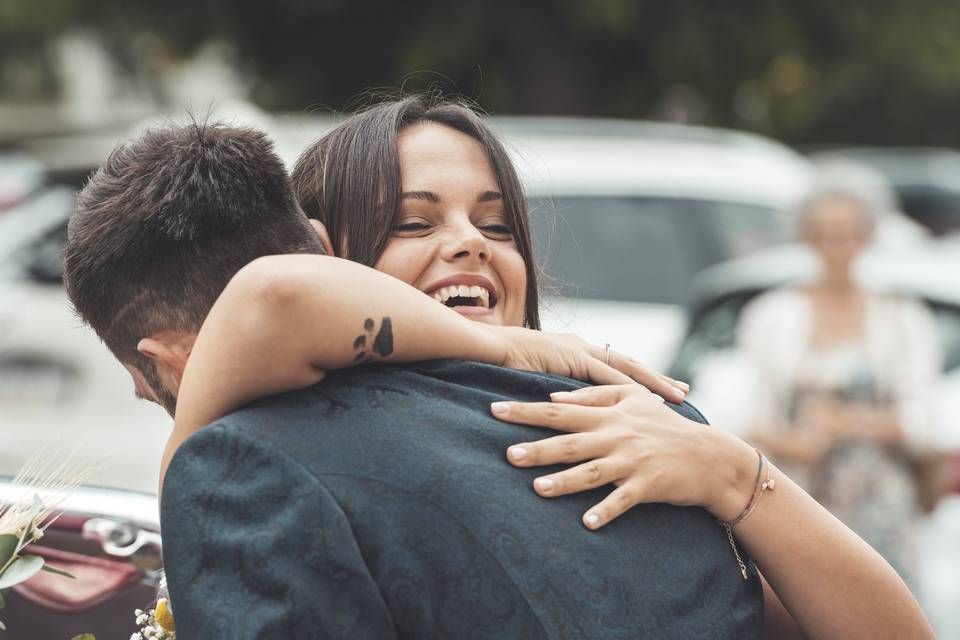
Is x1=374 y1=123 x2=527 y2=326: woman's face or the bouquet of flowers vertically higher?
x1=374 y1=123 x2=527 y2=326: woman's face

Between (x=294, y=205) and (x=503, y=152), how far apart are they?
0.47m

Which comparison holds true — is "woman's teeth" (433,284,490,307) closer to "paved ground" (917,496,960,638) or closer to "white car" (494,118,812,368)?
"paved ground" (917,496,960,638)

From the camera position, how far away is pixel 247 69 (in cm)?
1285

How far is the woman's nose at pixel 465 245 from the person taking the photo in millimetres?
2064

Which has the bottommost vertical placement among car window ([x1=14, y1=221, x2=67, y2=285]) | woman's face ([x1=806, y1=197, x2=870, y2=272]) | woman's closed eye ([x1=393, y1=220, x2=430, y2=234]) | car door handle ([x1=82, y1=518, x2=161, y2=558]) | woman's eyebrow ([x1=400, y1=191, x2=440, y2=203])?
car window ([x1=14, y1=221, x2=67, y2=285])

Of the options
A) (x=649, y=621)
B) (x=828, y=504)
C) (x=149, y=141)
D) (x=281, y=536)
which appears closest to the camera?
(x=281, y=536)

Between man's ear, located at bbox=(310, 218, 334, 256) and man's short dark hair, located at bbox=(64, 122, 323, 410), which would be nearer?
man's short dark hair, located at bbox=(64, 122, 323, 410)

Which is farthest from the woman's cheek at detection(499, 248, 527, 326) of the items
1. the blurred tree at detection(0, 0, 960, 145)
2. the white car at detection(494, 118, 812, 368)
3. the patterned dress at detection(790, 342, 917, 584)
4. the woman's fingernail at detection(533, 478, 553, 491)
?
the blurred tree at detection(0, 0, 960, 145)

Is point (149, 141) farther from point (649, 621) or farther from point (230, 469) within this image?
point (649, 621)

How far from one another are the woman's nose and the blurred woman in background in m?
3.15

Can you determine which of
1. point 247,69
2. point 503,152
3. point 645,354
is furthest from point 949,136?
point 503,152

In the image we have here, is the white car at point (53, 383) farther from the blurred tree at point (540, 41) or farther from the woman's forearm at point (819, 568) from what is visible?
the blurred tree at point (540, 41)

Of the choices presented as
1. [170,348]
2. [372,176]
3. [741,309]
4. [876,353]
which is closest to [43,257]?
[741,309]

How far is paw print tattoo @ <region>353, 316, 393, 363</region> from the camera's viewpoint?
5.48ft
